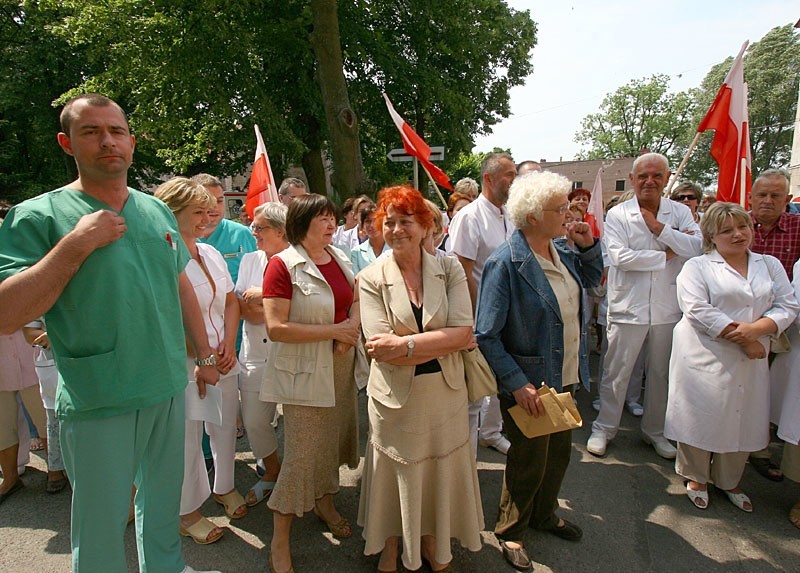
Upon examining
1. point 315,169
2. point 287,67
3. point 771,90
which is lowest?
point 315,169

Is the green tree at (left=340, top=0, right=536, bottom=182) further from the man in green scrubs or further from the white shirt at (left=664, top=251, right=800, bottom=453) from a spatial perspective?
the man in green scrubs

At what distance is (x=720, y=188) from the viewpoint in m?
4.86

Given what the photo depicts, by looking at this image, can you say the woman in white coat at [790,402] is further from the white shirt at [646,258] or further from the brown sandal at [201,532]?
the brown sandal at [201,532]

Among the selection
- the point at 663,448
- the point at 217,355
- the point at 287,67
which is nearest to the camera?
the point at 217,355

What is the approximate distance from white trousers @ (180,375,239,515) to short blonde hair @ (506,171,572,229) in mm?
2159

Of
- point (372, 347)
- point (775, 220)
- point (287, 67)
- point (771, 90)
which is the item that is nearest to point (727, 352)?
point (775, 220)

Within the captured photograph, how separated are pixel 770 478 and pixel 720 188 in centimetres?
279

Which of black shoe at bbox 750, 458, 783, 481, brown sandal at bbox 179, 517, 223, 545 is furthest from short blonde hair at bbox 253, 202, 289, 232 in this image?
black shoe at bbox 750, 458, 783, 481

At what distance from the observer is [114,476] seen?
204 centimetres

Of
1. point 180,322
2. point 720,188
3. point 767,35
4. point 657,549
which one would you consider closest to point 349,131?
point 720,188

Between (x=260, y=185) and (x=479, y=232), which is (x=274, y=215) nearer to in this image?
(x=479, y=232)

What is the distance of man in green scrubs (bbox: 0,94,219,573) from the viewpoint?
178 centimetres

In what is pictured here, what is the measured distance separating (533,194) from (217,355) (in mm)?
2137

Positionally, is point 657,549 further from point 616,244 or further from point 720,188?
point 720,188
